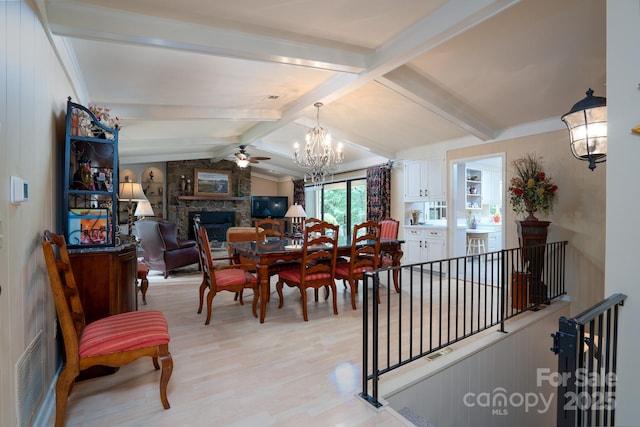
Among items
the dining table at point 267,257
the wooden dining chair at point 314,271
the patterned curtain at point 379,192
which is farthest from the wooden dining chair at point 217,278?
the patterned curtain at point 379,192

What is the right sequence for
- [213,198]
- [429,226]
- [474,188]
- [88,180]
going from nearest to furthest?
[88,180] → [429,226] → [474,188] → [213,198]

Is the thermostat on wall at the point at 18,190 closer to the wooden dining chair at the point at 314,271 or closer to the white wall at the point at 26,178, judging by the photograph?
the white wall at the point at 26,178

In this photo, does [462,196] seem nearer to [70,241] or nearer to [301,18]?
[301,18]

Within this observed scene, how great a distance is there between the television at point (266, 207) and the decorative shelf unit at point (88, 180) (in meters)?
8.19

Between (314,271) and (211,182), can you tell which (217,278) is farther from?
(211,182)

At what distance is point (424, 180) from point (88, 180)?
5092 millimetres

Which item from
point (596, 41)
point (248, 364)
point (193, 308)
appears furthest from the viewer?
point (193, 308)

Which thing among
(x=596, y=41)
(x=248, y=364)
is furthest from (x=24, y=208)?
(x=596, y=41)

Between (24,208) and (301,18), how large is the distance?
2190 millimetres

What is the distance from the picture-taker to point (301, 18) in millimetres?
2475

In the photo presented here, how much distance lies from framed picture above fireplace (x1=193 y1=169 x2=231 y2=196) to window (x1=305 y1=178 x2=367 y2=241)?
8.62ft

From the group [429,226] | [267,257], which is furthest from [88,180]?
[429,226]

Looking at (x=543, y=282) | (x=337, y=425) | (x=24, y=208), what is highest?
(x=24, y=208)

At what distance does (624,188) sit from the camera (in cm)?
157
